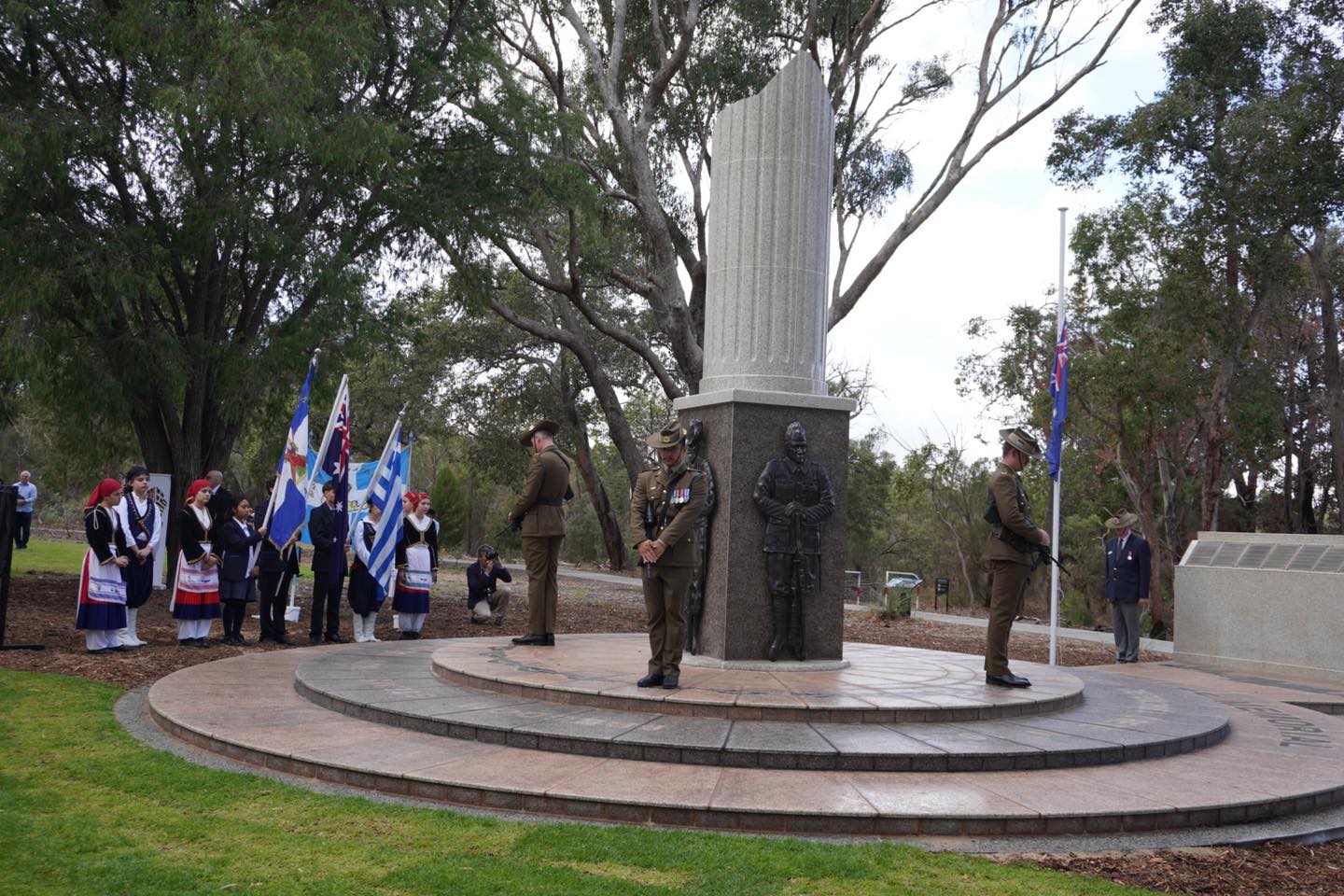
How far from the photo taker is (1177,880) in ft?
16.1

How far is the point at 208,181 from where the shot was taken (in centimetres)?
1512

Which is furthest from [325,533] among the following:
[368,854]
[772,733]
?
[368,854]

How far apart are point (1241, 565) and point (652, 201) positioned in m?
13.8

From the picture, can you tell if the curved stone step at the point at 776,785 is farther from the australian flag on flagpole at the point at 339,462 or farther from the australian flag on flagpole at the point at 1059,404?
the australian flag on flagpole at the point at 1059,404

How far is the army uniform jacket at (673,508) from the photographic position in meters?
7.79

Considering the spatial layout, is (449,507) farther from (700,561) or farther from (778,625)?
(778,625)

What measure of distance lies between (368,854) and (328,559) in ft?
27.6

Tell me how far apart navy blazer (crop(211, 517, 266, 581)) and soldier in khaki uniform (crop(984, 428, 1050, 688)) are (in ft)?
25.5

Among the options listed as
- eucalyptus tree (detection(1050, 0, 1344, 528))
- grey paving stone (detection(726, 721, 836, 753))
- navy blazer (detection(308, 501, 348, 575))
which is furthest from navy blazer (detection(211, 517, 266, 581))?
eucalyptus tree (detection(1050, 0, 1344, 528))

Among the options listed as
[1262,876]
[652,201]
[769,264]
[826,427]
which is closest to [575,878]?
[1262,876]

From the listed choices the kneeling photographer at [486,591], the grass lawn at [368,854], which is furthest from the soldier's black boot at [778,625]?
the kneeling photographer at [486,591]

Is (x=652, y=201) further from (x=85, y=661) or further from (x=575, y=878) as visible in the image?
(x=575, y=878)

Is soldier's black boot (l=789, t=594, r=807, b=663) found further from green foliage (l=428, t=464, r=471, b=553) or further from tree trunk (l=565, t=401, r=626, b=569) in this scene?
green foliage (l=428, t=464, r=471, b=553)

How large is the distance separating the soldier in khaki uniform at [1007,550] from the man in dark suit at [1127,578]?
233 inches
